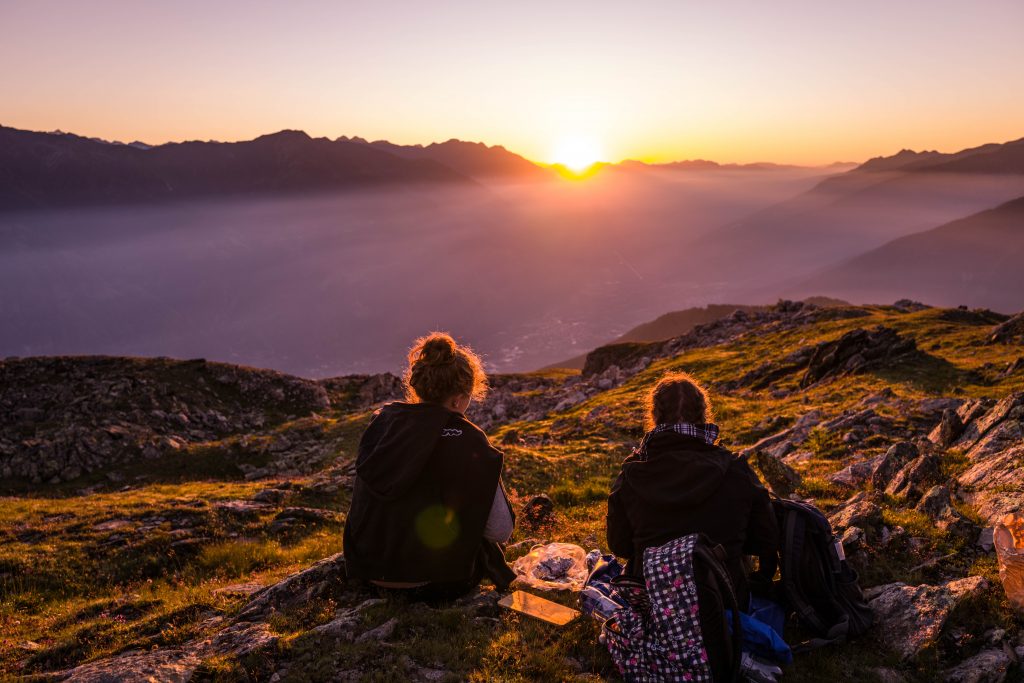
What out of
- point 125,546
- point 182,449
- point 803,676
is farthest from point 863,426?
point 182,449

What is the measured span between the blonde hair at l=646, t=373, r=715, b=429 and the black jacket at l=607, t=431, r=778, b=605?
27 centimetres

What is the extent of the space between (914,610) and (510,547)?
6482 mm

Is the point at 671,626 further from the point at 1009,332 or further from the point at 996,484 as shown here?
the point at 1009,332

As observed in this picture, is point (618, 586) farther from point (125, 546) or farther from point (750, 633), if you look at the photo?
point (125, 546)

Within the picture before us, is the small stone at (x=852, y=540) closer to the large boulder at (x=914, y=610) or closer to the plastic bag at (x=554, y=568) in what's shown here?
the large boulder at (x=914, y=610)

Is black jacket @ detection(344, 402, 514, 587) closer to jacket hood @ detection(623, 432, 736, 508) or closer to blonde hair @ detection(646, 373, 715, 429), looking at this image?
jacket hood @ detection(623, 432, 736, 508)

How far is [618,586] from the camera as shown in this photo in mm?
6551

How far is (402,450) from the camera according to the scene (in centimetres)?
684

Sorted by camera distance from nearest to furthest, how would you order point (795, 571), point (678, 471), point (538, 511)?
1. point (678, 471)
2. point (795, 571)
3. point (538, 511)

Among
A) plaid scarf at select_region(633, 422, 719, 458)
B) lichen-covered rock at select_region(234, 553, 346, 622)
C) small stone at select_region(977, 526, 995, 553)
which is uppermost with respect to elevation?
plaid scarf at select_region(633, 422, 719, 458)

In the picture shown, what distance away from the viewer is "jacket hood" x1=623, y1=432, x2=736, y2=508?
601cm

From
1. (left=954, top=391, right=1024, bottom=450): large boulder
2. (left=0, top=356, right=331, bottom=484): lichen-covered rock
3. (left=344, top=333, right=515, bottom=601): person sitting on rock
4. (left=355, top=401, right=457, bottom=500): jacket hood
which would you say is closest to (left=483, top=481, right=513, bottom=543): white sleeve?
(left=344, top=333, right=515, bottom=601): person sitting on rock

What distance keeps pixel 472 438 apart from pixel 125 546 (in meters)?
12.0

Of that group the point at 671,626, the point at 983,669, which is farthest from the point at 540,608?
the point at 983,669
